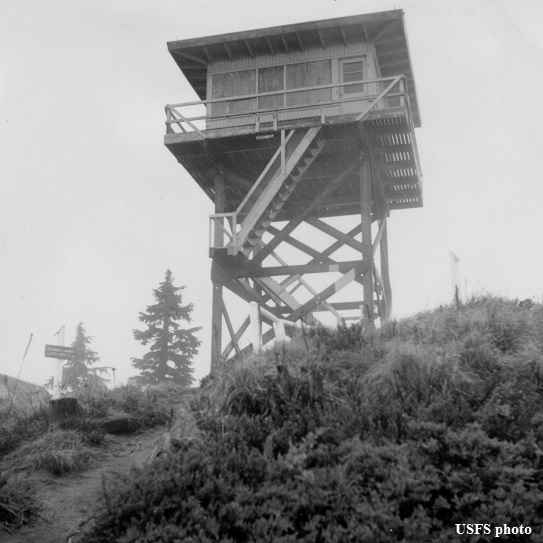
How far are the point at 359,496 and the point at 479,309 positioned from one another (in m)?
4.49

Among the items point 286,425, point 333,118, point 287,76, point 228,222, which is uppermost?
point 287,76

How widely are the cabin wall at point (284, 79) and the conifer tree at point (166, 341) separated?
12881 millimetres

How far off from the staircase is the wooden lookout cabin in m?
0.03

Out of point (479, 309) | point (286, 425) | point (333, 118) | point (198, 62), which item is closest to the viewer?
point (286, 425)

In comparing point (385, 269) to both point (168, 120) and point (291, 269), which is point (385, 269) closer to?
point (291, 269)

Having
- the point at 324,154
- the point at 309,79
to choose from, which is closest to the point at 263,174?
the point at 324,154

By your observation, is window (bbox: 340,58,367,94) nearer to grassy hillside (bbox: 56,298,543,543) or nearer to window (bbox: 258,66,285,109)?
window (bbox: 258,66,285,109)

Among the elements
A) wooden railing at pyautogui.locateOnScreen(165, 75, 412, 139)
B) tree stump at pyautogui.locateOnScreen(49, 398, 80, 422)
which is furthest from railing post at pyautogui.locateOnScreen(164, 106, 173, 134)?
tree stump at pyautogui.locateOnScreen(49, 398, 80, 422)

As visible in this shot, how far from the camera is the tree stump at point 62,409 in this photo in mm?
9398

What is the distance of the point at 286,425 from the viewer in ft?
21.1

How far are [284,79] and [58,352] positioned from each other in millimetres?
9289

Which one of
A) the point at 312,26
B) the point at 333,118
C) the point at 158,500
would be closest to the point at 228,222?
the point at 333,118

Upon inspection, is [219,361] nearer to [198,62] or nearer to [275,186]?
[275,186]

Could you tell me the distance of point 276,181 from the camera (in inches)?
650
